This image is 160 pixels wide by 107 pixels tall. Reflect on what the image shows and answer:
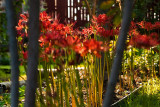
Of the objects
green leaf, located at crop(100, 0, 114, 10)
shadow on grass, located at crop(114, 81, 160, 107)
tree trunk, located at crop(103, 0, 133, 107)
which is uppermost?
green leaf, located at crop(100, 0, 114, 10)

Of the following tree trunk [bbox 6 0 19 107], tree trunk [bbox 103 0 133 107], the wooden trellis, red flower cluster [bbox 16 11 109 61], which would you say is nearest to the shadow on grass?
red flower cluster [bbox 16 11 109 61]

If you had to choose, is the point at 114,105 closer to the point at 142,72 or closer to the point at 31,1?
the point at 142,72

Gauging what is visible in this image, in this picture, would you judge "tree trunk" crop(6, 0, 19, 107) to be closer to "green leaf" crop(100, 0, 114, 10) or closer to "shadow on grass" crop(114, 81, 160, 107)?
"green leaf" crop(100, 0, 114, 10)

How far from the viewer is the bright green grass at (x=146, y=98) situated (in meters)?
3.12

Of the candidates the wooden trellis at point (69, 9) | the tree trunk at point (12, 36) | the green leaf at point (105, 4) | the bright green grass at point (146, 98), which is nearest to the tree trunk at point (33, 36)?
the tree trunk at point (12, 36)

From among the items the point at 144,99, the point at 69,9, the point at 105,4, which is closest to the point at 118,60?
the point at 105,4

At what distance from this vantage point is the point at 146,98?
3.37 metres

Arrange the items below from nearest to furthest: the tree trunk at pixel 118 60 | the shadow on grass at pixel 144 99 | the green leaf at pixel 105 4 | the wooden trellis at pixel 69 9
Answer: the tree trunk at pixel 118 60, the green leaf at pixel 105 4, the shadow on grass at pixel 144 99, the wooden trellis at pixel 69 9

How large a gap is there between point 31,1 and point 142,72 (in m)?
3.49

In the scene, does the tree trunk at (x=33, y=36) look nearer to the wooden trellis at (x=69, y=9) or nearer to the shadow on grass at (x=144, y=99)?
the shadow on grass at (x=144, y=99)

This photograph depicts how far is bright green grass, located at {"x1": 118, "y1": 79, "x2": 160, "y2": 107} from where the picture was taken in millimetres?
3119

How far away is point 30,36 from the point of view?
57.7 inches

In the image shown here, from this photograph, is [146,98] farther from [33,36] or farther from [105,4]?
[33,36]

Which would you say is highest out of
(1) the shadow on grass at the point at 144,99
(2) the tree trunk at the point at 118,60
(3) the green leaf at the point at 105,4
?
(3) the green leaf at the point at 105,4
